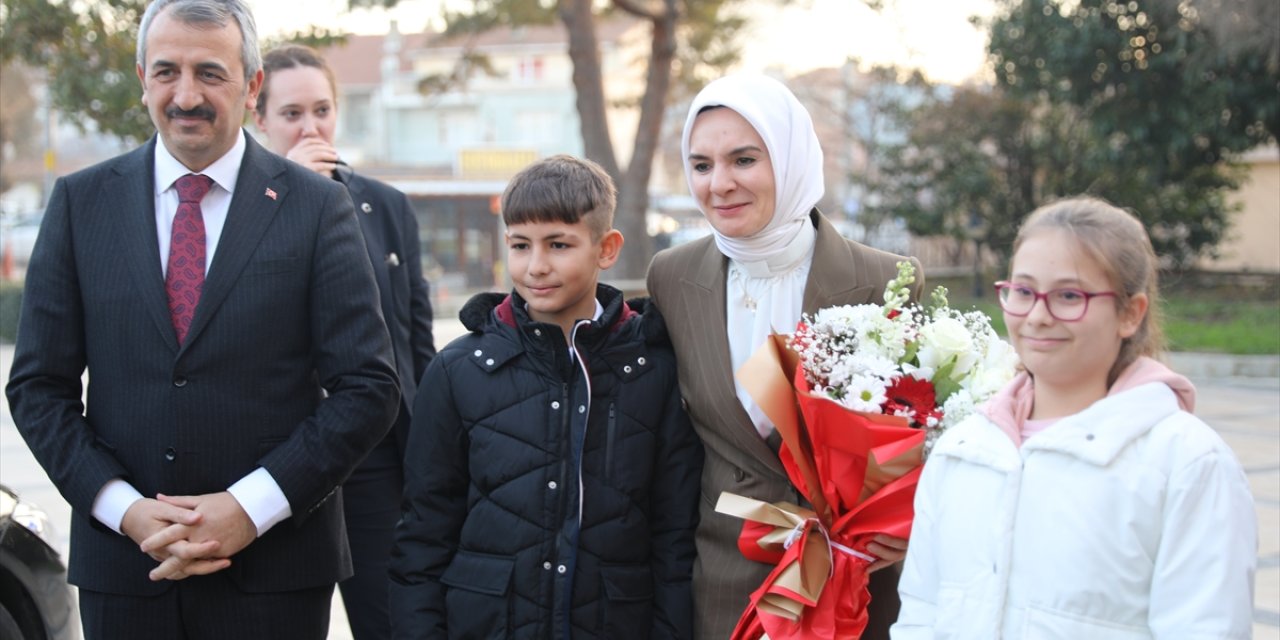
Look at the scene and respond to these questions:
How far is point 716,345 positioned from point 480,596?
78 cm

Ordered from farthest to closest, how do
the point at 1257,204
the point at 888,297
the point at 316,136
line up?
1. the point at 1257,204
2. the point at 316,136
3. the point at 888,297

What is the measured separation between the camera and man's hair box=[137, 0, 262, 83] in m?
2.69

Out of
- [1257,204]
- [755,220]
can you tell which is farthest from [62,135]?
[755,220]

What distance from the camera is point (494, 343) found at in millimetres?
2891

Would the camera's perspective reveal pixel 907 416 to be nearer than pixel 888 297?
Yes

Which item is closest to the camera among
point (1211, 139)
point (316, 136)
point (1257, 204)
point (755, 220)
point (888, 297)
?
point (888, 297)

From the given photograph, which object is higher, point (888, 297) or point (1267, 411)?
point (888, 297)

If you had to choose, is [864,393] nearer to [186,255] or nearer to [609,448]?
[609,448]

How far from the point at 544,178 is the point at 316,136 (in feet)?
4.18

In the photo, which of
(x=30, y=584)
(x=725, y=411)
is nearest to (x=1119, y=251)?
(x=725, y=411)

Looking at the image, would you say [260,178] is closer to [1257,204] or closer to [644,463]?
[644,463]

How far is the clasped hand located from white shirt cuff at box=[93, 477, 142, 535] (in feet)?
0.05

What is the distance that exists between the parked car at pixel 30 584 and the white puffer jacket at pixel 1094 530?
2.54 m

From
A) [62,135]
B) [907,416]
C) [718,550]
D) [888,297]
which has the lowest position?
[62,135]
